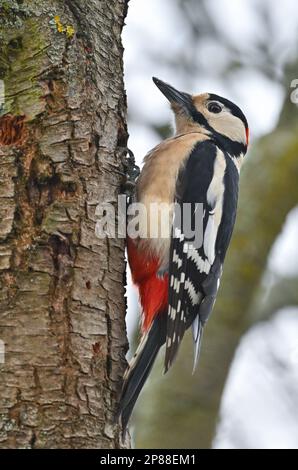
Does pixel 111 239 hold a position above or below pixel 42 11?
below

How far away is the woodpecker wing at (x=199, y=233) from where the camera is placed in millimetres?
3822

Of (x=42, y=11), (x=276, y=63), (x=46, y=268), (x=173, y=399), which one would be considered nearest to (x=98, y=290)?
(x=46, y=268)

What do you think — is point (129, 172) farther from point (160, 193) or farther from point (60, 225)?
point (60, 225)

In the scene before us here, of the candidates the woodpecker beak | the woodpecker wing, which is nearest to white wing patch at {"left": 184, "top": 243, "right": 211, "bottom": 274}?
the woodpecker wing

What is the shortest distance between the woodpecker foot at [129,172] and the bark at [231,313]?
1764 mm

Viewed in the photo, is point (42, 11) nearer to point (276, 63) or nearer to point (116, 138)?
point (116, 138)

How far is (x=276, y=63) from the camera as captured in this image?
20.6 feet

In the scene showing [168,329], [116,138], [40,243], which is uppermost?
[116,138]

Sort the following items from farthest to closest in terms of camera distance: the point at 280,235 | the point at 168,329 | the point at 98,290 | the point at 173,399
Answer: the point at 280,235
the point at 173,399
the point at 168,329
the point at 98,290

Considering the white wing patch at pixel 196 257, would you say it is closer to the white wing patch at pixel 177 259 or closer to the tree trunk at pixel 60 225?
the white wing patch at pixel 177 259

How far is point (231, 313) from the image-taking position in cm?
548

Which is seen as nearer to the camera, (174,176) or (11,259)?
(11,259)

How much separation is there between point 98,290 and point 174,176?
1.23m

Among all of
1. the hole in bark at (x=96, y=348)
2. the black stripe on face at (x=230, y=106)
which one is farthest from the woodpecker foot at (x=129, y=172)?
the black stripe on face at (x=230, y=106)
